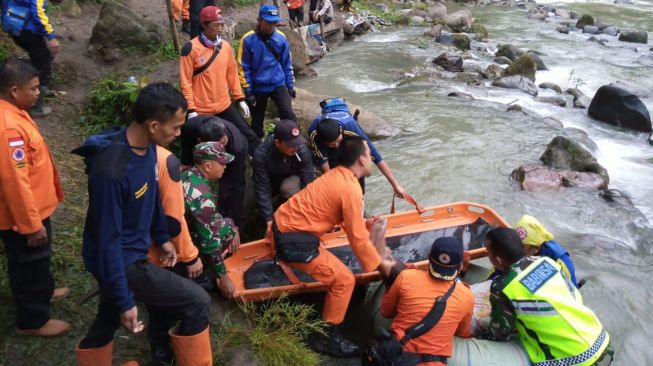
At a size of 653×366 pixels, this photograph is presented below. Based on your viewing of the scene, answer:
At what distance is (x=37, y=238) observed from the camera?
3088 millimetres

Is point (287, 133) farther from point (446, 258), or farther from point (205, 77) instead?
point (446, 258)

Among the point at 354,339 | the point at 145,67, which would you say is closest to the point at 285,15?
the point at 145,67

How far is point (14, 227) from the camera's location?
3.03 m

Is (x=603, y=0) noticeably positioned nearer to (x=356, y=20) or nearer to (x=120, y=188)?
(x=356, y=20)

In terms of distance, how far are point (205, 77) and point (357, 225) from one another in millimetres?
2460

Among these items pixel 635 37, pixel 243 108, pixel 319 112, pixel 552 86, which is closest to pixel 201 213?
pixel 243 108

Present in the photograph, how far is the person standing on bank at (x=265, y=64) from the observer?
5596 millimetres

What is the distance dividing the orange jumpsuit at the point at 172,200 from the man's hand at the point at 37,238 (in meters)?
0.77

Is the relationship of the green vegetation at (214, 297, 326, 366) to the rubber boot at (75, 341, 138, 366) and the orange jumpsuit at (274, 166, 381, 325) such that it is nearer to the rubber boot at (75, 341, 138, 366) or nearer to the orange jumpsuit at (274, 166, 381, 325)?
the orange jumpsuit at (274, 166, 381, 325)

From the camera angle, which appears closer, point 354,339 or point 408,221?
point 354,339

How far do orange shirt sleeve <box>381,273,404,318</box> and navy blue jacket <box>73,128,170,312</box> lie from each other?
181cm

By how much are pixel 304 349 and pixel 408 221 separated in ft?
6.86

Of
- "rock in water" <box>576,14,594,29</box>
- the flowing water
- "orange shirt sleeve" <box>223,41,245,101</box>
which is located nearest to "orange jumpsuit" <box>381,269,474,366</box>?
the flowing water

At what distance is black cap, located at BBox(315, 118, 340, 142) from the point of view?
4.60 meters
